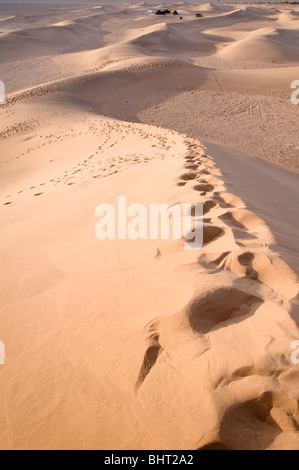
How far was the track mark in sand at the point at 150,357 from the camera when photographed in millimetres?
1367

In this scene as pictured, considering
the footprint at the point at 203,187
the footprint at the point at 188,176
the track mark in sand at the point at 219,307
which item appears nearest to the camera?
the track mark in sand at the point at 219,307

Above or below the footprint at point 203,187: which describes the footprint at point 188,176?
below

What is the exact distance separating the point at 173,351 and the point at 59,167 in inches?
222

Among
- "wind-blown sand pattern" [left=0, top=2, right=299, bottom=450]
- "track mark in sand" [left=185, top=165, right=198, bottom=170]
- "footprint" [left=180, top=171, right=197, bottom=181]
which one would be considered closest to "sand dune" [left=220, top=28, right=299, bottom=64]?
"wind-blown sand pattern" [left=0, top=2, right=299, bottom=450]

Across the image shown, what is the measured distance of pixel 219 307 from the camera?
1638mm

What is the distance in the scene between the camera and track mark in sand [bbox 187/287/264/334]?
1565 millimetres

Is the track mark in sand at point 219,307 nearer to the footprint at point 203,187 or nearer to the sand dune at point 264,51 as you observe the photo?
the footprint at point 203,187

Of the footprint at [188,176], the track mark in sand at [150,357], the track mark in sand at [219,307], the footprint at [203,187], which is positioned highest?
the track mark in sand at [219,307]

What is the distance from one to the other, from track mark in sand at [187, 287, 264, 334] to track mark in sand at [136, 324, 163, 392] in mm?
165

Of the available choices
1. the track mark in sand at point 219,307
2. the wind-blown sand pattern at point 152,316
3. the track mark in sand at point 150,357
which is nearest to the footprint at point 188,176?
the wind-blown sand pattern at point 152,316

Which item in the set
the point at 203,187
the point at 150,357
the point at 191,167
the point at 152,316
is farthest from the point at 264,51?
the point at 150,357

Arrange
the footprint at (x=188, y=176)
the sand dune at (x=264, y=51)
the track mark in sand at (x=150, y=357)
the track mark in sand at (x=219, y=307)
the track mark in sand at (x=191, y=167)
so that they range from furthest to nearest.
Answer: the sand dune at (x=264, y=51) < the track mark in sand at (x=191, y=167) < the footprint at (x=188, y=176) < the track mark in sand at (x=219, y=307) < the track mark in sand at (x=150, y=357)

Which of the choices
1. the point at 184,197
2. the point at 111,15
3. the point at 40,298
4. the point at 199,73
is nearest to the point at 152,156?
the point at 184,197

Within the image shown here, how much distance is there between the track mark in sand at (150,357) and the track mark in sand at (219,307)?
16cm
